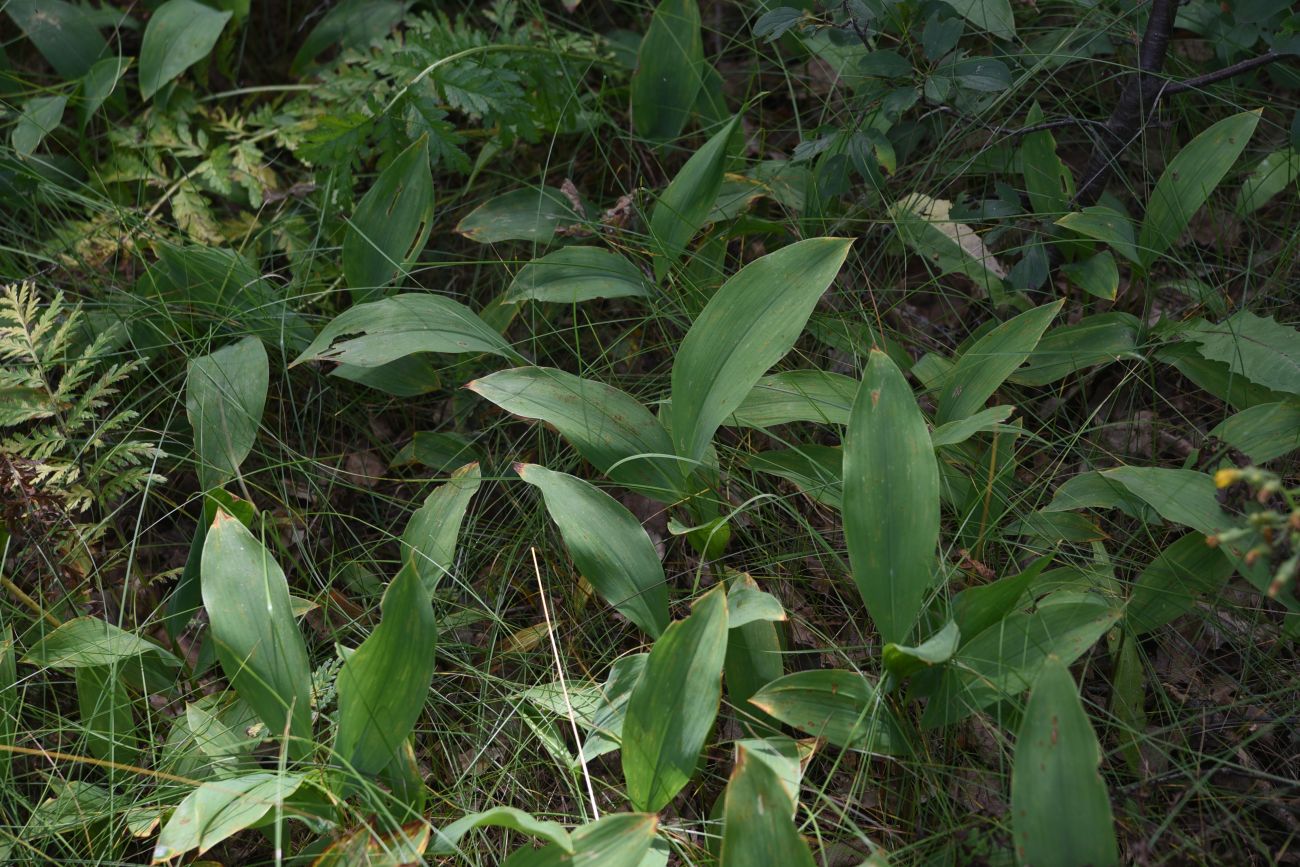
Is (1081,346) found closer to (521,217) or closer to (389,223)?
(521,217)

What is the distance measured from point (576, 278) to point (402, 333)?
35 cm

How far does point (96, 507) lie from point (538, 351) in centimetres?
92

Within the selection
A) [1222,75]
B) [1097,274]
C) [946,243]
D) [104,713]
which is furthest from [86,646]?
[1222,75]

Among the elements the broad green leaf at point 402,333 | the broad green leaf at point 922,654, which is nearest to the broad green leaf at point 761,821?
the broad green leaf at point 922,654

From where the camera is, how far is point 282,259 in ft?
7.55

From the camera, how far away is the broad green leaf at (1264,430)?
62.1 inches

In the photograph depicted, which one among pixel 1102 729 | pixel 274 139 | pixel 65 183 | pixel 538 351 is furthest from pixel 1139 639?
pixel 65 183

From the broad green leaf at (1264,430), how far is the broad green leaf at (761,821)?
0.96 meters

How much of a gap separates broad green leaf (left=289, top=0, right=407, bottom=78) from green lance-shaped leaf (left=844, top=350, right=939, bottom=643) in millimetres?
1736

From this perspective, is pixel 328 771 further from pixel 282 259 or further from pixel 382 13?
pixel 382 13

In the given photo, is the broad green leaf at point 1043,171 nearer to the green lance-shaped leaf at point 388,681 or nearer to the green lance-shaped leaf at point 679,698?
the green lance-shaped leaf at point 679,698

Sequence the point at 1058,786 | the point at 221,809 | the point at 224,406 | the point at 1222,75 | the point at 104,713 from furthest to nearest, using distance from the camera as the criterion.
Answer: the point at 224,406 < the point at 1222,75 < the point at 104,713 < the point at 221,809 < the point at 1058,786

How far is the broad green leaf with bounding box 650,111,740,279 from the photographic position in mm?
1923

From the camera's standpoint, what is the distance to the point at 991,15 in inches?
75.0
